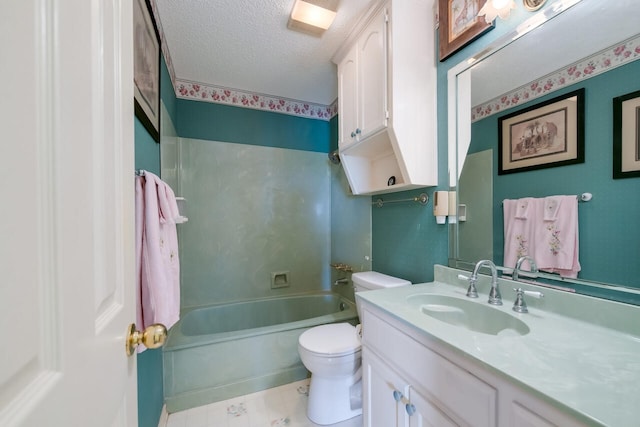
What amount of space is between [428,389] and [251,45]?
7.11ft

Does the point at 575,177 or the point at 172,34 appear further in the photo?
the point at 172,34

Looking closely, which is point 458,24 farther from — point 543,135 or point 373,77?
point 543,135

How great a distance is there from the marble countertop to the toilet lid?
1.77ft

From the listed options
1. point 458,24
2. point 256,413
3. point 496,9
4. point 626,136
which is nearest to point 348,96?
point 458,24

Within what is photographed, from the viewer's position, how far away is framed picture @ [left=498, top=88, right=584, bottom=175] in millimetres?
922

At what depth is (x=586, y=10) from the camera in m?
0.91

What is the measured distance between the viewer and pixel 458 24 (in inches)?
51.7

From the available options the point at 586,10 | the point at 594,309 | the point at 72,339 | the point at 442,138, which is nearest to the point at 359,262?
the point at 442,138

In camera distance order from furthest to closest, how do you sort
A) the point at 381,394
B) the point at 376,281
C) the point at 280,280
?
the point at 280,280 < the point at 376,281 < the point at 381,394

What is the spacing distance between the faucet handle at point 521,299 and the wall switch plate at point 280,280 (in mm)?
2003

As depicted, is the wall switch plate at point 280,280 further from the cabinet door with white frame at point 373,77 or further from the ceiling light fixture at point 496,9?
the ceiling light fixture at point 496,9

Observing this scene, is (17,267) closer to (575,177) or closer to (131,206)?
(131,206)

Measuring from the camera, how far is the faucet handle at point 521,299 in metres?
0.97

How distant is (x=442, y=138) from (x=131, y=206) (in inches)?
59.5
